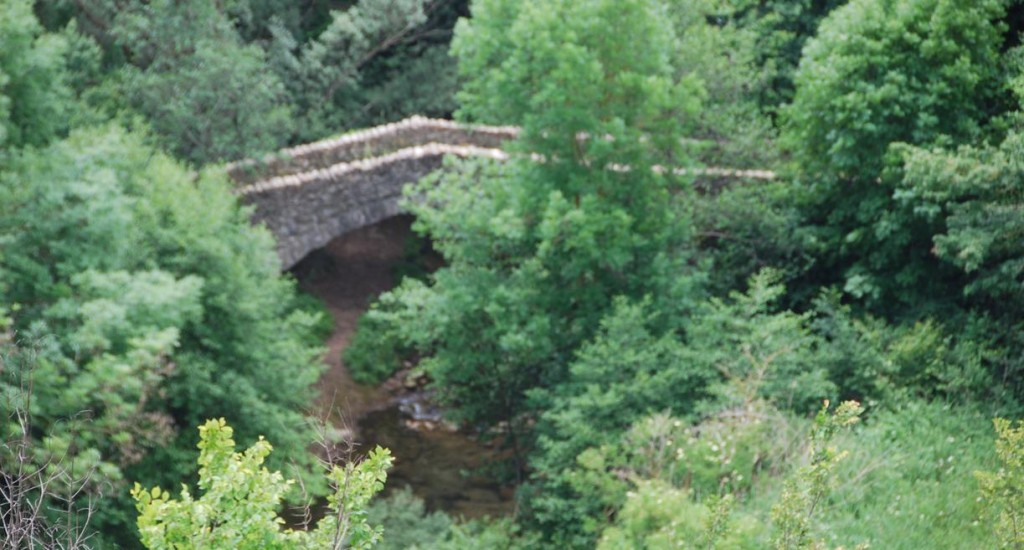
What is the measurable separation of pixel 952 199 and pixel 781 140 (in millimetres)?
3485

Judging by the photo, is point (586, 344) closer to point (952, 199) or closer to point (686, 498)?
point (686, 498)

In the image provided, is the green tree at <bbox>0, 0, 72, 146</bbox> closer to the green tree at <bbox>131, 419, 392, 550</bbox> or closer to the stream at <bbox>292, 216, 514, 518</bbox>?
the stream at <bbox>292, 216, 514, 518</bbox>

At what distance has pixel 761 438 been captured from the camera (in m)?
12.0

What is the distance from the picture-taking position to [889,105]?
14.8 meters

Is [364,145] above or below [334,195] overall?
above

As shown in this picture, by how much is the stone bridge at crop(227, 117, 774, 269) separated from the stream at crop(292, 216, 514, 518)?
2650 mm

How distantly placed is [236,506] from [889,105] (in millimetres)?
12232

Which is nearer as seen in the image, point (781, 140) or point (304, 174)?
point (781, 140)

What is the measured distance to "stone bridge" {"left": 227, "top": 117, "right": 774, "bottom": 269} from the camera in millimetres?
17703

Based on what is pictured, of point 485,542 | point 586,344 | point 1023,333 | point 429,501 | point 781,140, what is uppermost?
point 781,140

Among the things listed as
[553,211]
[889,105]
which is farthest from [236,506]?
[889,105]

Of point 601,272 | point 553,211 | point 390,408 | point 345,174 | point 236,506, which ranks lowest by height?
point 390,408

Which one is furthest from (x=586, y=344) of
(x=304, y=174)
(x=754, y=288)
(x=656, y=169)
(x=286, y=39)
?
(x=286, y=39)

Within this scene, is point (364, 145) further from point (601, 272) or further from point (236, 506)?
point (236, 506)
